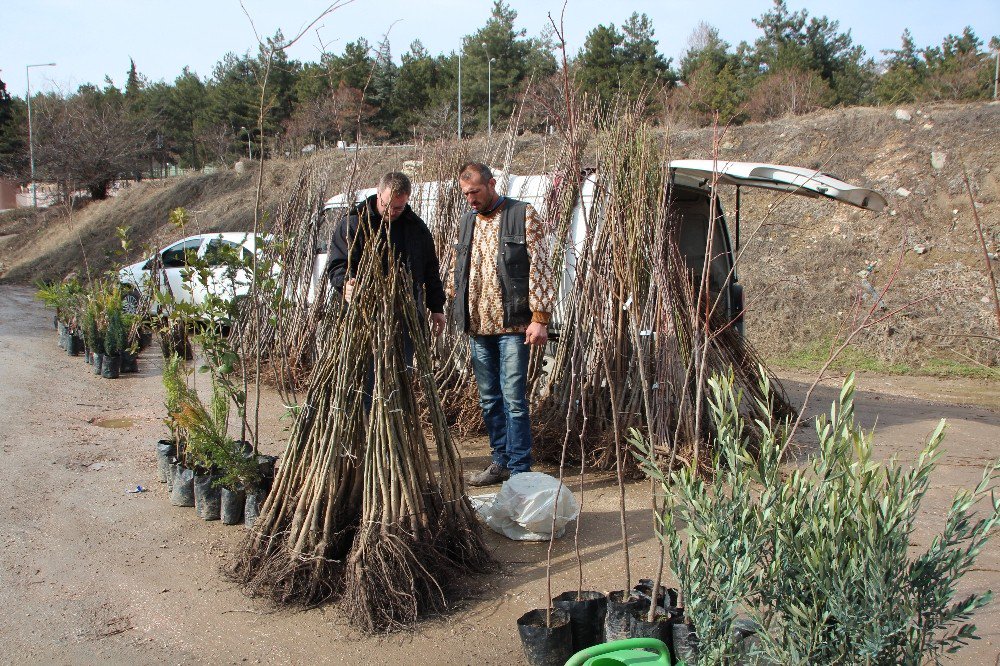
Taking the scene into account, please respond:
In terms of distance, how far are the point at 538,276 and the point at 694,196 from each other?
9.37 feet

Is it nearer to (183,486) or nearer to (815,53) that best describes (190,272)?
(183,486)

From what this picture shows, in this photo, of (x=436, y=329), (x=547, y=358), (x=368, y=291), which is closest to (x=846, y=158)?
(x=547, y=358)

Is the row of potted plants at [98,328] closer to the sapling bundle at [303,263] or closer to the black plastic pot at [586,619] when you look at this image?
the sapling bundle at [303,263]

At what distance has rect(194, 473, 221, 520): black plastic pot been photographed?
3555 mm

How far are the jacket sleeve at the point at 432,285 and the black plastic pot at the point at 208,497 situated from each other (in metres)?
1.30

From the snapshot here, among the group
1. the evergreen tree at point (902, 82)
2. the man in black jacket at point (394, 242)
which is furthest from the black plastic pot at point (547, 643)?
the evergreen tree at point (902, 82)

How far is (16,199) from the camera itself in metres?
35.4

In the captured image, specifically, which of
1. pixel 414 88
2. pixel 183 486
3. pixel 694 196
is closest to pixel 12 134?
pixel 414 88

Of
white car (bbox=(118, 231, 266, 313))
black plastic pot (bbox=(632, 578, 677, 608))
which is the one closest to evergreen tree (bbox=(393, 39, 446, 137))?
white car (bbox=(118, 231, 266, 313))

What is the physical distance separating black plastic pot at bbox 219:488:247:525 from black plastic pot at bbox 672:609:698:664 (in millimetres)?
2092

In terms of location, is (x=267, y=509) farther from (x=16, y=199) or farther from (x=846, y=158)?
(x=16, y=199)

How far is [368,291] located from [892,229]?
10691 mm

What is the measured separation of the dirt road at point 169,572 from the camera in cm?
250

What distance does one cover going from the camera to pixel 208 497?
3561 mm
